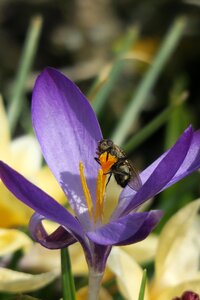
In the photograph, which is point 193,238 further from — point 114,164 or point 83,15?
point 83,15

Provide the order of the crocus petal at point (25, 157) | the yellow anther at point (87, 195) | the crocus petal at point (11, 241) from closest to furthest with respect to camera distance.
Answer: the yellow anther at point (87, 195) < the crocus petal at point (11, 241) < the crocus petal at point (25, 157)

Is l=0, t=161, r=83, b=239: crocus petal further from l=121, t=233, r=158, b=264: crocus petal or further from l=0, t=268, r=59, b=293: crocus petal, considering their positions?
l=121, t=233, r=158, b=264: crocus petal

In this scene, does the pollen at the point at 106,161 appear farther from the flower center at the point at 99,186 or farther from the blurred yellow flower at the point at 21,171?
the blurred yellow flower at the point at 21,171

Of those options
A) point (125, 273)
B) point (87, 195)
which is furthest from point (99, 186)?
point (125, 273)

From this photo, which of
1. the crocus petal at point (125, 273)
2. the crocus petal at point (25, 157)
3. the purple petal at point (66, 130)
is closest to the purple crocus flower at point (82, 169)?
the purple petal at point (66, 130)

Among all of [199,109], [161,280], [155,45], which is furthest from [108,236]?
[155,45]

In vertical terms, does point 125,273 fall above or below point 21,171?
below

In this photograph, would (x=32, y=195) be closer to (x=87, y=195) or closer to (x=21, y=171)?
(x=87, y=195)
